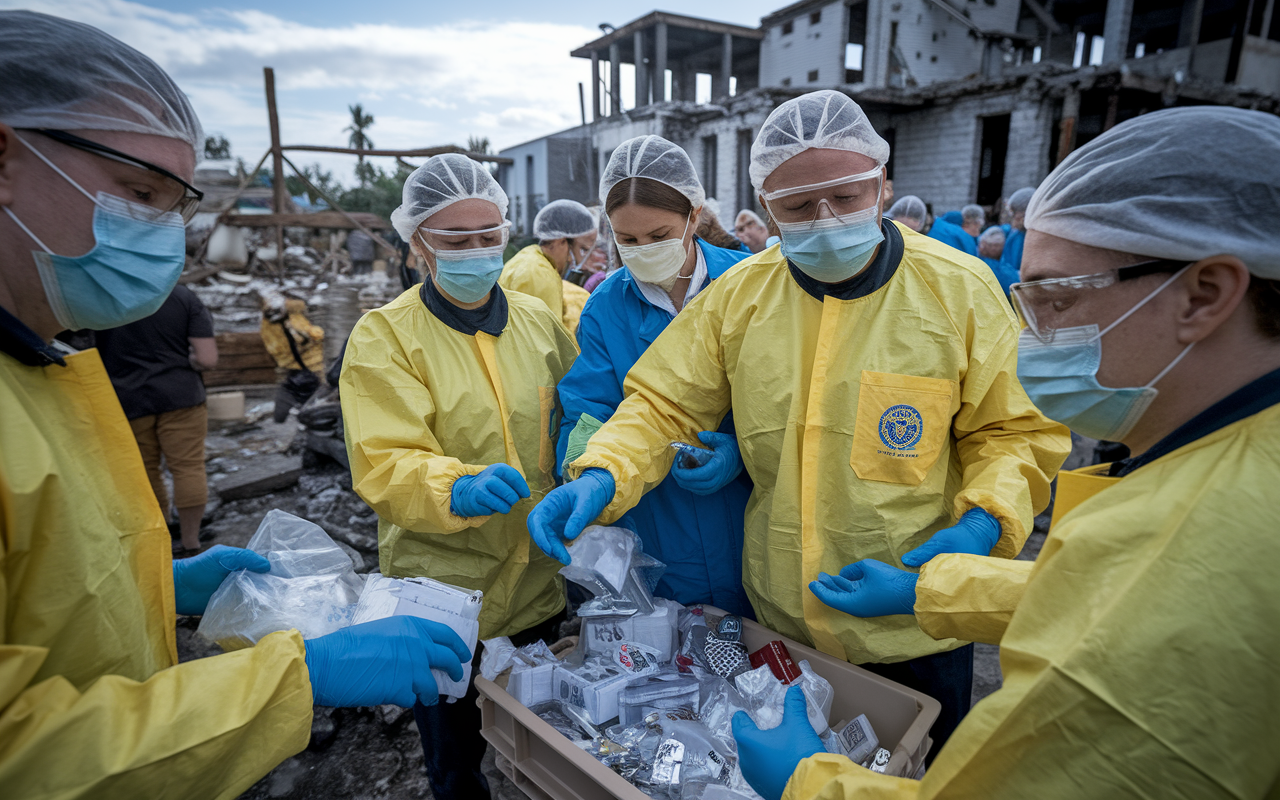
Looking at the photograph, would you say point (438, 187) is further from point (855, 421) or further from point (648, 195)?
point (855, 421)

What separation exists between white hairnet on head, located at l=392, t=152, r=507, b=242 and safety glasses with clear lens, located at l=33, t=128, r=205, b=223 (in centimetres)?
94

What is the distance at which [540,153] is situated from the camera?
24.6m

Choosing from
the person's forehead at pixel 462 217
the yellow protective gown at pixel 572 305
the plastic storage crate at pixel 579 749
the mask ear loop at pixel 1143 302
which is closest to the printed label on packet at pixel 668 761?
the plastic storage crate at pixel 579 749

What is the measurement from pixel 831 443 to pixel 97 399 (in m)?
1.62

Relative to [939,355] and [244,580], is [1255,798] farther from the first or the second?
[244,580]

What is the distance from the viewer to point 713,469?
1927 millimetres

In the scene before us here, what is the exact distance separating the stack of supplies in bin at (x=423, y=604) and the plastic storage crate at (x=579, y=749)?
6.0 inches

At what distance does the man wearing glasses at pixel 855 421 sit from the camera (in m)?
1.62

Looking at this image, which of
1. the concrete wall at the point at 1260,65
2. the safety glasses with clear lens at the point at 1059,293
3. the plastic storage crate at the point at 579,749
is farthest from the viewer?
the concrete wall at the point at 1260,65

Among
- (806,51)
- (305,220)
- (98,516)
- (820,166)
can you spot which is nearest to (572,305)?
(820,166)

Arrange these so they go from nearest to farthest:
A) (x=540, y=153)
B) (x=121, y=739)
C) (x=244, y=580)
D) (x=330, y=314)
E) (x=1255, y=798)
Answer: (x=1255, y=798) → (x=121, y=739) → (x=244, y=580) → (x=330, y=314) → (x=540, y=153)

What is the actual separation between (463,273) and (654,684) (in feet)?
4.85

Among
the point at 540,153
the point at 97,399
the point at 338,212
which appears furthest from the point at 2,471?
the point at 540,153

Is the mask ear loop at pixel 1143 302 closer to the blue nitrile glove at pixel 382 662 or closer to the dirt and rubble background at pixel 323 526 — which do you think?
the blue nitrile glove at pixel 382 662
